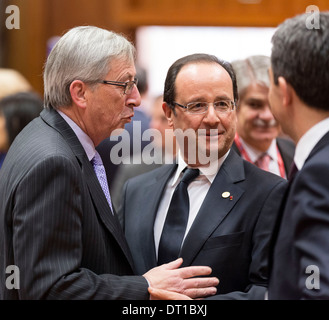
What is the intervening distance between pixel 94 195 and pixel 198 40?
16.2 feet

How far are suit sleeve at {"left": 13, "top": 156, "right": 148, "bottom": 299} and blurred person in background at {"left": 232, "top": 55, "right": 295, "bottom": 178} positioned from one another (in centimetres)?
149

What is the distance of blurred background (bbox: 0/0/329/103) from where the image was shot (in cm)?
670

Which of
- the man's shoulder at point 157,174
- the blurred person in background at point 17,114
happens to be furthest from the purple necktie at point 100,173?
the blurred person in background at point 17,114

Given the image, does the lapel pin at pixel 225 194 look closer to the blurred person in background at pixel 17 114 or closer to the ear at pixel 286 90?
the ear at pixel 286 90

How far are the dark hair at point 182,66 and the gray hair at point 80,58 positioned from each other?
0.99 feet

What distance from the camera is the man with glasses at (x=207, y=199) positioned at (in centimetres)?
219

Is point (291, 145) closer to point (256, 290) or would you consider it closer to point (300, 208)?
point (256, 290)

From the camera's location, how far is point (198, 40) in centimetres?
680

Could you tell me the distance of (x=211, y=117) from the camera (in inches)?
93.0

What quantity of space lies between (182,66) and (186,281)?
0.91m

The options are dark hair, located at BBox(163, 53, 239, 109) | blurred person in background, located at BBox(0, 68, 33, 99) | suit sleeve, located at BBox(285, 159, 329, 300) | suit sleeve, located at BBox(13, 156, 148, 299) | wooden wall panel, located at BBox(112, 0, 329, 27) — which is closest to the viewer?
suit sleeve, located at BBox(285, 159, 329, 300)

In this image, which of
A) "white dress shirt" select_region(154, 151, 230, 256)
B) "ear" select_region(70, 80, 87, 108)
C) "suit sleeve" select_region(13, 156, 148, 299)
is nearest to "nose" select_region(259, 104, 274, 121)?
Answer: "white dress shirt" select_region(154, 151, 230, 256)

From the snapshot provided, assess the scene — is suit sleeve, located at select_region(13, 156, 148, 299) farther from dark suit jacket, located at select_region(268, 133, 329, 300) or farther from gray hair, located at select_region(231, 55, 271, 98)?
gray hair, located at select_region(231, 55, 271, 98)

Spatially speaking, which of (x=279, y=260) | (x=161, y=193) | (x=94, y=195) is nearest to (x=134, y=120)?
(x=161, y=193)
